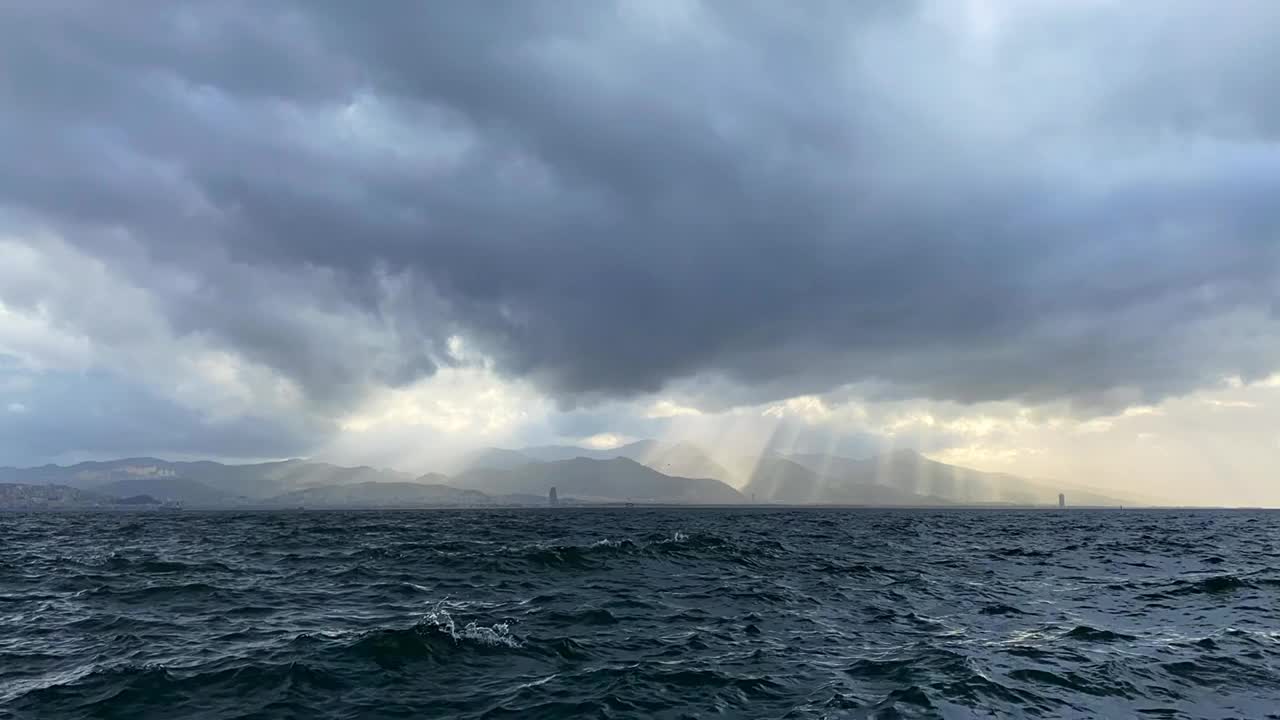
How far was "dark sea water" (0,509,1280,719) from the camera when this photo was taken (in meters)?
15.7

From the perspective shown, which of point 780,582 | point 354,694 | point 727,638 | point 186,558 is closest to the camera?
point 354,694

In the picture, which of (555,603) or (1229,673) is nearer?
(1229,673)

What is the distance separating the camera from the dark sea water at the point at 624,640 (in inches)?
619

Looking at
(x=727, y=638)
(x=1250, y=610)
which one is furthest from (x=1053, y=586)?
(x=727, y=638)

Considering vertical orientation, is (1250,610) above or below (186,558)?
above

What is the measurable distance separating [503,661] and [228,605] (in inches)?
596

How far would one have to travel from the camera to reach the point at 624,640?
2162 centimetres

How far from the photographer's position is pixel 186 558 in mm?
43688

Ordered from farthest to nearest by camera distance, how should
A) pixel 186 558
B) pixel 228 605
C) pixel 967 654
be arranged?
1. pixel 186 558
2. pixel 228 605
3. pixel 967 654

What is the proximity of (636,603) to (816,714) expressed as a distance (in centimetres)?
1412

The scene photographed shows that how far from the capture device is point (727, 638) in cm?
2209

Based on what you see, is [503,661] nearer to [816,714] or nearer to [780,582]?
[816,714]

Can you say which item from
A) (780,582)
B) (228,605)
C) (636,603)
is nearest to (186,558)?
(228,605)

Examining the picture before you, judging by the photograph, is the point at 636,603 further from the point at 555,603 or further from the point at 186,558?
the point at 186,558
